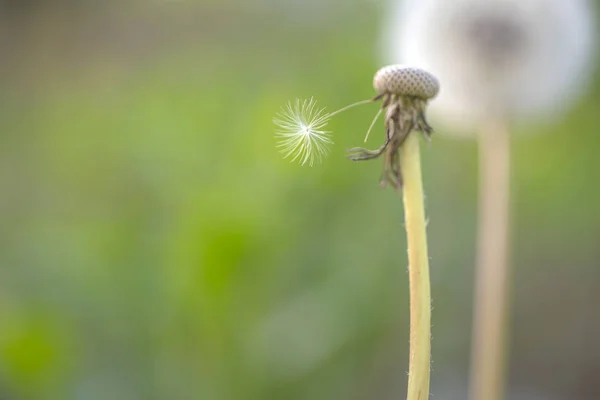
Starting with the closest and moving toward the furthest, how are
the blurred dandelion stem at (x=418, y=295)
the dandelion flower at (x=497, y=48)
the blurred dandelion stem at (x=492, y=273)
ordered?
the blurred dandelion stem at (x=418, y=295) → the blurred dandelion stem at (x=492, y=273) → the dandelion flower at (x=497, y=48)

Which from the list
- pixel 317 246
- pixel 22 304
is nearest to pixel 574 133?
pixel 317 246

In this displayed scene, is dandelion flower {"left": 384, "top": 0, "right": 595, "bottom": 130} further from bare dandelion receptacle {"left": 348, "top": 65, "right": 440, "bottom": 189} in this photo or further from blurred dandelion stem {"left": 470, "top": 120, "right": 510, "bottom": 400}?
bare dandelion receptacle {"left": 348, "top": 65, "right": 440, "bottom": 189}

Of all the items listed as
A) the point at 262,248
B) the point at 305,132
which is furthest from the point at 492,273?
the point at 305,132

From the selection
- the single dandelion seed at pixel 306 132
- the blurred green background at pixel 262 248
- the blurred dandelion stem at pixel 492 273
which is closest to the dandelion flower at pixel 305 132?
the single dandelion seed at pixel 306 132

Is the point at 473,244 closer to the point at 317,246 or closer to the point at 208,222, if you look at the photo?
the point at 317,246

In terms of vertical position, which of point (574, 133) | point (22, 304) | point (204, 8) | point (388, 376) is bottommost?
point (388, 376)

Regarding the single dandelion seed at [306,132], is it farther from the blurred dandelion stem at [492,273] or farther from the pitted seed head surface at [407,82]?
the blurred dandelion stem at [492,273]

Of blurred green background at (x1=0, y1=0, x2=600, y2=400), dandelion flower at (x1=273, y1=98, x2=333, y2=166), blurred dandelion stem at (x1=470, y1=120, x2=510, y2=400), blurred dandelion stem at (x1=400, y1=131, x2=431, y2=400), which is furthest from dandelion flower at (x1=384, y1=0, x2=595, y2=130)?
blurred dandelion stem at (x1=400, y1=131, x2=431, y2=400)
